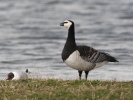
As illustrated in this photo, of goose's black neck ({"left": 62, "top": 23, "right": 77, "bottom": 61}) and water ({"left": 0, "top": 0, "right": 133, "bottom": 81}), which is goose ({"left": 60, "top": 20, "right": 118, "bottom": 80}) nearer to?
goose's black neck ({"left": 62, "top": 23, "right": 77, "bottom": 61})

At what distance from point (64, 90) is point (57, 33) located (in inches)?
880

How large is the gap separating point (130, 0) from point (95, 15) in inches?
418

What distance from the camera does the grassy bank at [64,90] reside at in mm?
12711

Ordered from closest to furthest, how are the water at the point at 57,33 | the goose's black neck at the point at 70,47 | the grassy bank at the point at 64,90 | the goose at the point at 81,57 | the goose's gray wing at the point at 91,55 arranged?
the grassy bank at the point at 64,90 < the goose at the point at 81,57 < the goose's black neck at the point at 70,47 < the goose's gray wing at the point at 91,55 < the water at the point at 57,33

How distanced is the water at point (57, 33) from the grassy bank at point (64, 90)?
321 centimetres

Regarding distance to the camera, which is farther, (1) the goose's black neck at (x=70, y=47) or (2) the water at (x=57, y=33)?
(2) the water at (x=57, y=33)

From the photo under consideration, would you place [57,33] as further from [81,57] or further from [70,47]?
[81,57]

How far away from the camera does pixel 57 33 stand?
3569 cm

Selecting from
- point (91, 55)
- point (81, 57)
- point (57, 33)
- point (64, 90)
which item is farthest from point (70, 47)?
point (57, 33)

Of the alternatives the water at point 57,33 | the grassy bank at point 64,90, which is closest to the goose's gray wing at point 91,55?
the water at point 57,33

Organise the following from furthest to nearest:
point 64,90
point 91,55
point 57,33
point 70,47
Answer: point 57,33
point 91,55
point 70,47
point 64,90

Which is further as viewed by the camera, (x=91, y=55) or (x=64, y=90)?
(x=91, y=55)

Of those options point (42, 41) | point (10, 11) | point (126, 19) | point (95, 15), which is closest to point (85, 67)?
point (42, 41)

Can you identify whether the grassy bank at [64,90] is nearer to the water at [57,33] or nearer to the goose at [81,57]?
the goose at [81,57]
